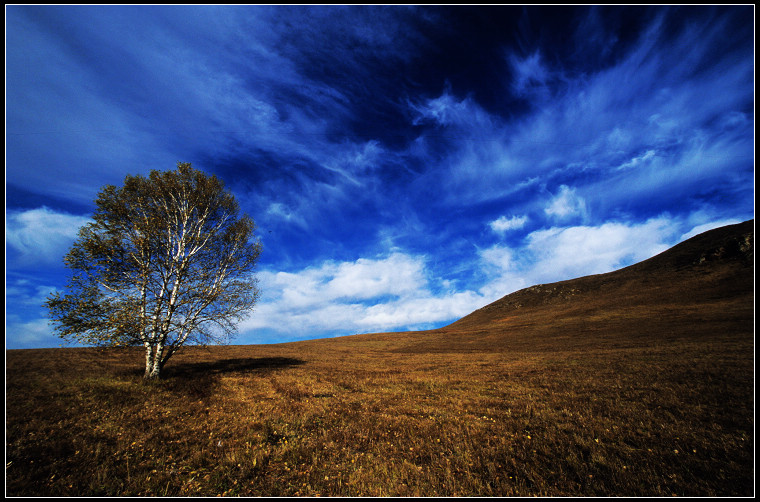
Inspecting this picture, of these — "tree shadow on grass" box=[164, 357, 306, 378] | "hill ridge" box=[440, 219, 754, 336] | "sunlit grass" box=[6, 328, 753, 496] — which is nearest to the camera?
"sunlit grass" box=[6, 328, 753, 496]

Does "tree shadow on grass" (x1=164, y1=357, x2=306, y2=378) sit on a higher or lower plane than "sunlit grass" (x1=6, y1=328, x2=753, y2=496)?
lower

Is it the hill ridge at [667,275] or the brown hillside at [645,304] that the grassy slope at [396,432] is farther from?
the hill ridge at [667,275]

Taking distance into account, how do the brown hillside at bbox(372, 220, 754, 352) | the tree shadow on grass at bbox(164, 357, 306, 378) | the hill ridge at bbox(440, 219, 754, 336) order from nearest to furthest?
the tree shadow on grass at bbox(164, 357, 306, 378), the brown hillside at bbox(372, 220, 754, 352), the hill ridge at bbox(440, 219, 754, 336)

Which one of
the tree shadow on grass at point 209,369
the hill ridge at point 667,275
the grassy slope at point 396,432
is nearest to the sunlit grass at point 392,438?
the grassy slope at point 396,432

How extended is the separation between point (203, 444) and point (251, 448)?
1803 millimetres

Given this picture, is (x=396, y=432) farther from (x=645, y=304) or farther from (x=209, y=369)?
(x=645, y=304)

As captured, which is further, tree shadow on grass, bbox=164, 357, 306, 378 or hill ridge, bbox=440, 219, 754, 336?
hill ridge, bbox=440, 219, 754, 336

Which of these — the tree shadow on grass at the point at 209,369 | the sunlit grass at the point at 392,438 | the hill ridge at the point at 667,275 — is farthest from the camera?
A: the hill ridge at the point at 667,275

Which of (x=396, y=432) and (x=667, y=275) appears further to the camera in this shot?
(x=667, y=275)

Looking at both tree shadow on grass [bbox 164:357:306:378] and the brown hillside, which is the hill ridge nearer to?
the brown hillside

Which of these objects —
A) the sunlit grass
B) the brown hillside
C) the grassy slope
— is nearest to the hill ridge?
the brown hillside

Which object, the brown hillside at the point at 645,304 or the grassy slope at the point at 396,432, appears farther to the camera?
the brown hillside at the point at 645,304

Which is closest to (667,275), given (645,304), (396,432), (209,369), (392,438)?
(645,304)

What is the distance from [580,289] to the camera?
106 meters
